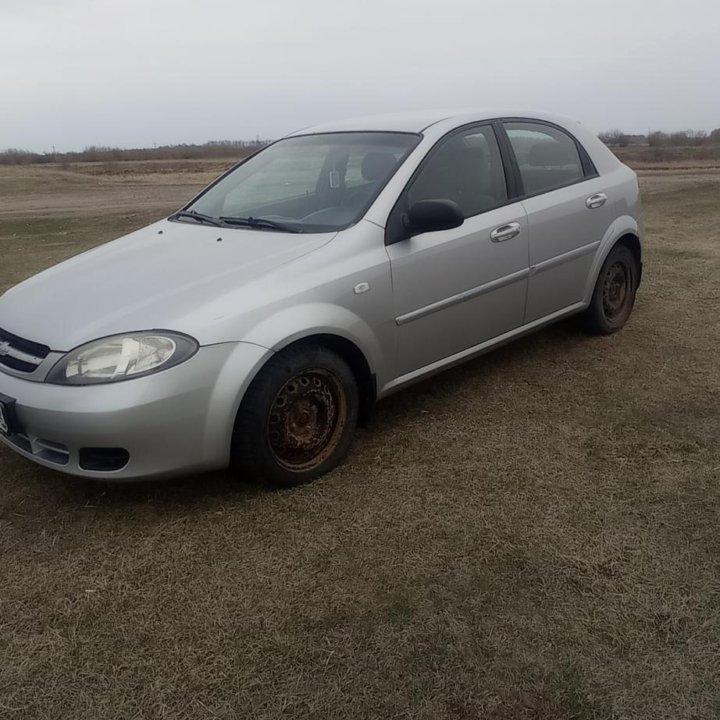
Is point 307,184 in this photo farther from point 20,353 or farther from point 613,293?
point 613,293

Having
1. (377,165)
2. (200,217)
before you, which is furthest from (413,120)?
(200,217)

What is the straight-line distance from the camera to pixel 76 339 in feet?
9.48

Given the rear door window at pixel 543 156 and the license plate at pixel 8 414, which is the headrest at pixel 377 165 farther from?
the license plate at pixel 8 414

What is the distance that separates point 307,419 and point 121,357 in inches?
34.4

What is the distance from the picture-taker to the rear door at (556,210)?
13.9ft

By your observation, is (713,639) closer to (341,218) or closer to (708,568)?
(708,568)

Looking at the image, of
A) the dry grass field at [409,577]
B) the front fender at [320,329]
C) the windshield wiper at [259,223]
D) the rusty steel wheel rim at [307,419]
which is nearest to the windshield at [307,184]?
the windshield wiper at [259,223]

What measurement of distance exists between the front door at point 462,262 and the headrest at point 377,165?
163 mm

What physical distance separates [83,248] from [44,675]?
895cm

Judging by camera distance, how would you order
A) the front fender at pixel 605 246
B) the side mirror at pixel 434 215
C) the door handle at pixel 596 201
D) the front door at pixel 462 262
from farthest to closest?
the front fender at pixel 605 246, the door handle at pixel 596 201, the front door at pixel 462 262, the side mirror at pixel 434 215

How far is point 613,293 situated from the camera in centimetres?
513

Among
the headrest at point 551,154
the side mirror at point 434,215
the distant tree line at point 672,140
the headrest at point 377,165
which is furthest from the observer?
the distant tree line at point 672,140

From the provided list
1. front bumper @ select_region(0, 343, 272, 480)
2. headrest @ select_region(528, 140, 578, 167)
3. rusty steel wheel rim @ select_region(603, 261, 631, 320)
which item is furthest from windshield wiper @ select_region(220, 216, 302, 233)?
rusty steel wheel rim @ select_region(603, 261, 631, 320)

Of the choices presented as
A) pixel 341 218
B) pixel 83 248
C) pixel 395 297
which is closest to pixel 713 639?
pixel 395 297
